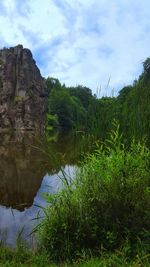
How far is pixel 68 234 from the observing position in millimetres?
7137

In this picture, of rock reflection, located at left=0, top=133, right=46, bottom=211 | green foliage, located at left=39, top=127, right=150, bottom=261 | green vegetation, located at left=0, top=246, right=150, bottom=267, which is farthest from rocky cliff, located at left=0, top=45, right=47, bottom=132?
green foliage, located at left=39, top=127, right=150, bottom=261

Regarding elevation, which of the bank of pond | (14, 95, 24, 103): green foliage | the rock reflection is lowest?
the rock reflection

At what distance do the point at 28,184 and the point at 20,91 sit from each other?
238 ft

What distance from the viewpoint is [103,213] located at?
7.10 meters

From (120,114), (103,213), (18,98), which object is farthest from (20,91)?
(103,213)

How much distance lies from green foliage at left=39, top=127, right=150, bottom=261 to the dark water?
0.77 meters

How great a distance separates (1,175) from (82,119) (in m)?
11.5

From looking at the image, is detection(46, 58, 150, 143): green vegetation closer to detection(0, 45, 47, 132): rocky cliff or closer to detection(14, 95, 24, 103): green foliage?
detection(0, 45, 47, 132): rocky cliff

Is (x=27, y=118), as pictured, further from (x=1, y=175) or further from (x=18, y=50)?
(x=1, y=175)

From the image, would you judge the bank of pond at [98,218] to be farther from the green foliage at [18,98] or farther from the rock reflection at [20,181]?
the green foliage at [18,98]

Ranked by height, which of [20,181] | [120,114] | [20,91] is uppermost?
[20,91]

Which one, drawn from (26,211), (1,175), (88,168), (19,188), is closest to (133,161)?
(88,168)

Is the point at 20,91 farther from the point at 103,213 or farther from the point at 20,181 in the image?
the point at 103,213

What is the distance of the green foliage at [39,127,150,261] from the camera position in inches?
271
